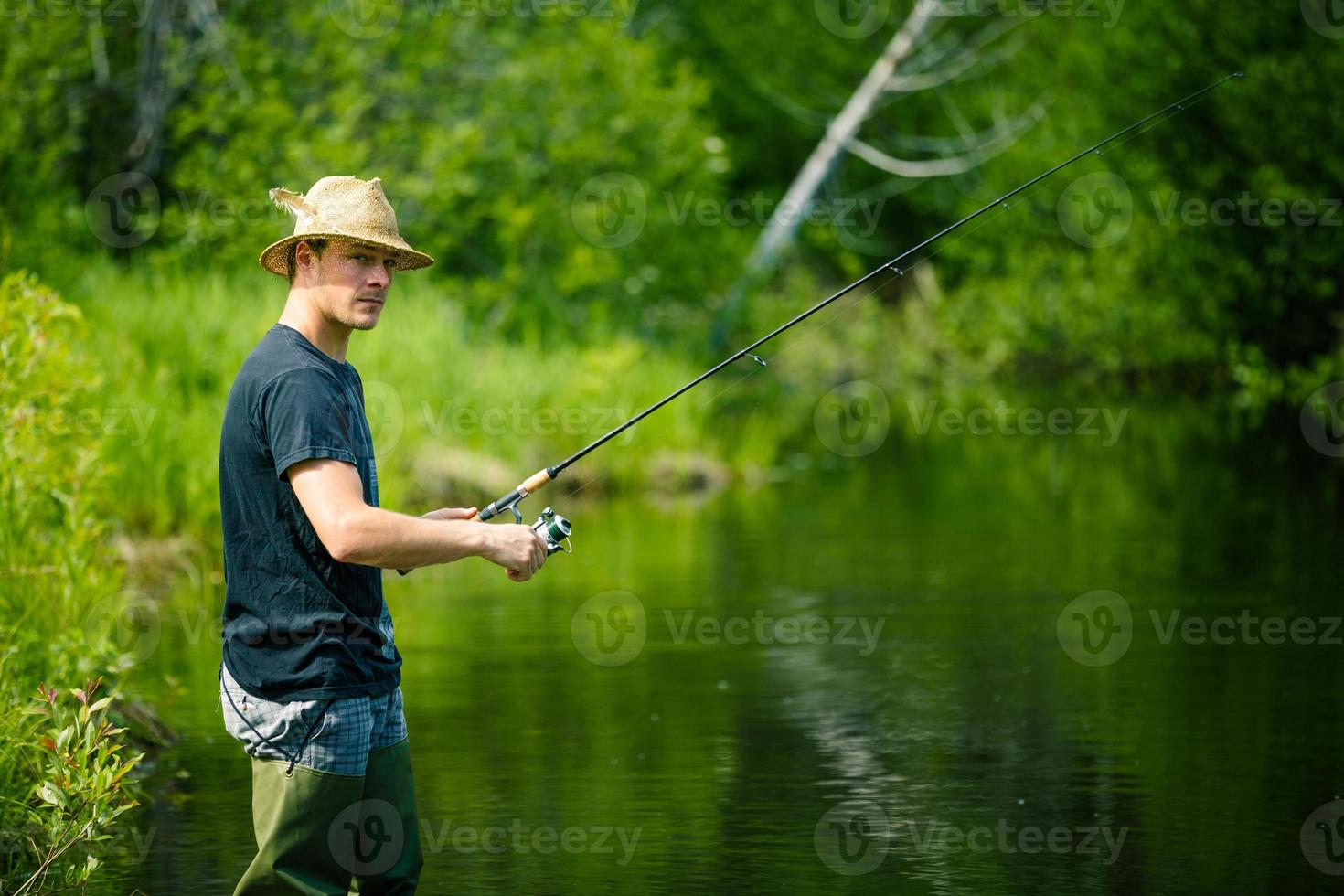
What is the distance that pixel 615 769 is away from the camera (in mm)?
8211

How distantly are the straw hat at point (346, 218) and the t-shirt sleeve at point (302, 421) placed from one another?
1.19ft

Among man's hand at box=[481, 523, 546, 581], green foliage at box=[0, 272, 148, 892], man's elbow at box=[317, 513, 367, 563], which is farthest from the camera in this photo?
green foliage at box=[0, 272, 148, 892]

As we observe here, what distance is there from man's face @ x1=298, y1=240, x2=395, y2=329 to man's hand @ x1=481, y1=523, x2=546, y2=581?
575 millimetres

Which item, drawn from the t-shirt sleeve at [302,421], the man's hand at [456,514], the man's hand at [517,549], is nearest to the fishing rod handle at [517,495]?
the man's hand at [456,514]

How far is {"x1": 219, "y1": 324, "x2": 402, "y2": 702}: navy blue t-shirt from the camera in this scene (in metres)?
4.65

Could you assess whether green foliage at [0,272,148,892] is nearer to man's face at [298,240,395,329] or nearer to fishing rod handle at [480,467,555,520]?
fishing rod handle at [480,467,555,520]

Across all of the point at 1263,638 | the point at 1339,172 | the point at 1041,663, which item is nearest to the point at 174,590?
the point at 1041,663

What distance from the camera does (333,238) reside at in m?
4.85

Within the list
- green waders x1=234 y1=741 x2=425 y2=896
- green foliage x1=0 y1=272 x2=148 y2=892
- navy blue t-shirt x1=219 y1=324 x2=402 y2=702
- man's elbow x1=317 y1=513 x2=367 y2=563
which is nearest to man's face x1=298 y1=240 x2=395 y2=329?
navy blue t-shirt x1=219 y1=324 x2=402 y2=702

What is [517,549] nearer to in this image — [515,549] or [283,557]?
[515,549]

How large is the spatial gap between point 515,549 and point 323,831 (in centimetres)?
77

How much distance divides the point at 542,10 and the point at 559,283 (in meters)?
3.54

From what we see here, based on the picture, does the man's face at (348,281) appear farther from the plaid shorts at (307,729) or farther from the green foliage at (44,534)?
the green foliage at (44,534)

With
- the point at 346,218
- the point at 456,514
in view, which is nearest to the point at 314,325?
the point at 346,218
